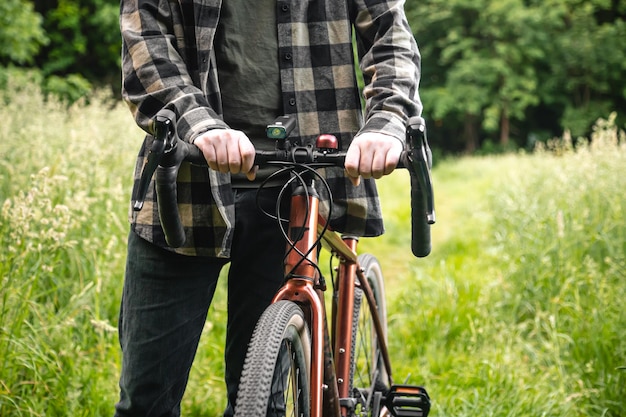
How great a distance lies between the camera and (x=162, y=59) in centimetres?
173

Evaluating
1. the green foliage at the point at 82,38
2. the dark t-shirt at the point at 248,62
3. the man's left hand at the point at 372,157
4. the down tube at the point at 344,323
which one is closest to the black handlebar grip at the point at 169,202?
the man's left hand at the point at 372,157

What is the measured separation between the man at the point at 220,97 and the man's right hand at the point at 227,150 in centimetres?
28

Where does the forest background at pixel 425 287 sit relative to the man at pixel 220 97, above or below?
below

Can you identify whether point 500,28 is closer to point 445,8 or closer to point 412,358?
point 445,8

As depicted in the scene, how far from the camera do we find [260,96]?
1.90 metres

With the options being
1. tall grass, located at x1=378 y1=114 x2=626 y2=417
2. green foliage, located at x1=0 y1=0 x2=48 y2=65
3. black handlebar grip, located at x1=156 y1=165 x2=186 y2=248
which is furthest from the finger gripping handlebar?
green foliage, located at x1=0 y1=0 x2=48 y2=65

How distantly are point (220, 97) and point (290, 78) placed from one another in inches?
7.6

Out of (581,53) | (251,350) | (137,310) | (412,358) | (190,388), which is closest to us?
(251,350)

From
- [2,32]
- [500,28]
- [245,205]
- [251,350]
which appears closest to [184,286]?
[245,205]

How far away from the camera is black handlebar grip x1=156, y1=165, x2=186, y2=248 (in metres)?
1.43

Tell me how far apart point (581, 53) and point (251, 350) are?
3171 cm

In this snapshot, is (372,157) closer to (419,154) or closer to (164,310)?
(419,154)

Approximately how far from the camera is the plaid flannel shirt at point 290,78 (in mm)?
1739

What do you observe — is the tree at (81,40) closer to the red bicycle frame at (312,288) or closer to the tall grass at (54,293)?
the tall grass at (54,293)
